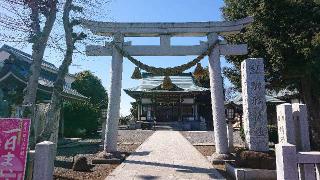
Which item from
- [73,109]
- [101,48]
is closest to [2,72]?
[73,109]

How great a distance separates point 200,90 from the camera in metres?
33.6

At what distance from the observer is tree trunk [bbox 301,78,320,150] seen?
651 inches

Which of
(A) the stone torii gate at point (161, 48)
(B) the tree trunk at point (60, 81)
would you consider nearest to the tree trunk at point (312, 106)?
(A) the stone torii gate at point (161, 48)

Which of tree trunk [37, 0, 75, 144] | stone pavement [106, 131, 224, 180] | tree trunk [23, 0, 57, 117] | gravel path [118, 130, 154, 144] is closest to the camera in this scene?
stone pavement [106, 131, 224, 180]

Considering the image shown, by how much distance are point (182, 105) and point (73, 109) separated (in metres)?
15.2

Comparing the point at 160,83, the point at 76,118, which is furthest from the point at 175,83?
the point at 76,118

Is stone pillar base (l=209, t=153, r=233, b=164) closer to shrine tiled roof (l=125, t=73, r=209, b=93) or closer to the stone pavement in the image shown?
the stone pavement

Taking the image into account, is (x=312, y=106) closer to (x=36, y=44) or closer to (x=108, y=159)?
(x=108, y=159)

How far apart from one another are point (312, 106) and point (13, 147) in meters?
15.9

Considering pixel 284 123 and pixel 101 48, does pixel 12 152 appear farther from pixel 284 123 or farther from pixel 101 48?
pixel 101 48

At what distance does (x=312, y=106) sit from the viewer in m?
16.9

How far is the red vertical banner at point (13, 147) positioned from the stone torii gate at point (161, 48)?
6.07 metres

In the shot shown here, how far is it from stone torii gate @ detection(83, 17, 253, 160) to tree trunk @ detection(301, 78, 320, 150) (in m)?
6.85

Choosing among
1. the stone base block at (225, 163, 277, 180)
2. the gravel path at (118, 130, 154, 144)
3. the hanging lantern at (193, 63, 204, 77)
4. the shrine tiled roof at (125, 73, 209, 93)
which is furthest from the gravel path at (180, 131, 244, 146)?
the shrine tiled roof at (125, 73, 209, 93)
